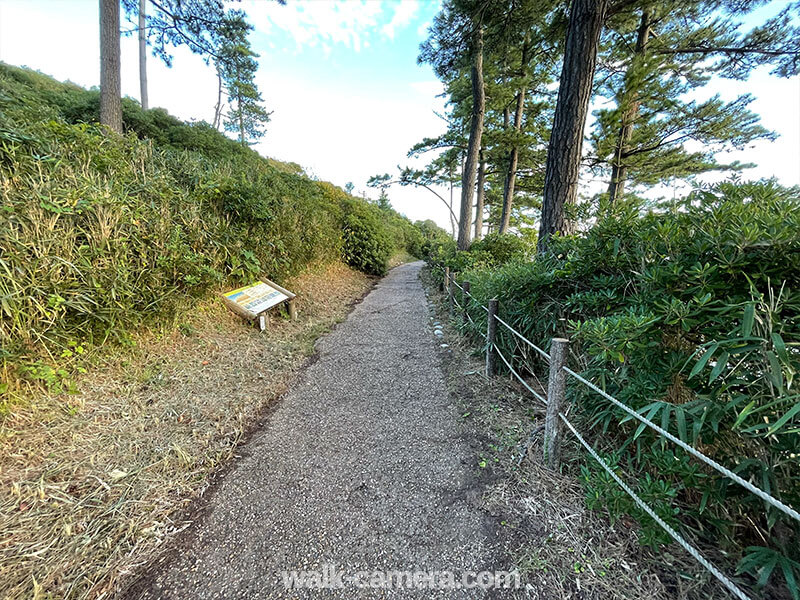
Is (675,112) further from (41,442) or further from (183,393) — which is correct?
(41,442)

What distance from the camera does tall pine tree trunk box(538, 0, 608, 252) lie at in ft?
10.2

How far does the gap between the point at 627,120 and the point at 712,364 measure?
695 cm

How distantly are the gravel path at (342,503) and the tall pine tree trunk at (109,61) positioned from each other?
627 cm

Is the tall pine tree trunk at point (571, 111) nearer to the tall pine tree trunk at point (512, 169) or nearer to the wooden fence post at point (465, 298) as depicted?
the wooden fence post at point (465, 298)

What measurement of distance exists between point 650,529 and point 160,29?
10.1 m

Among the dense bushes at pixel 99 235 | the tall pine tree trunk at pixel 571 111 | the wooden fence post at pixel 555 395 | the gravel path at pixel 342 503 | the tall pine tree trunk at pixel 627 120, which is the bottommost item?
the gravel path at pixel 342 503

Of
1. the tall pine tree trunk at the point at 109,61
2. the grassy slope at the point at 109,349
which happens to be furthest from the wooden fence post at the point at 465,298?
the tall pine tree trunk at the point at 109,61

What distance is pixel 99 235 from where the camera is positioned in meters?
2.41

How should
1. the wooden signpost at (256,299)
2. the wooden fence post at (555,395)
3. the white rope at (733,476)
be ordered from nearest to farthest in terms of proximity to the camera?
the white rope at (733,476), the wooden fence post at (555,395), the wooden signpost at (256,299)

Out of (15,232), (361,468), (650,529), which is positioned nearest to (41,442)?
(15,232)

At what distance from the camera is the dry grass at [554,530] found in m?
1.23

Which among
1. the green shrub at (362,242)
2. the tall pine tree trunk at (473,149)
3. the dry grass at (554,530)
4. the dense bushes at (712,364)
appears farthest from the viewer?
the green shrub at (362,242)

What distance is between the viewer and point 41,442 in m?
1.81

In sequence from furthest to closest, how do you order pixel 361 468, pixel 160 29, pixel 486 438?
pixel 160 29 → pixel 486 438 → pixel 361 468
